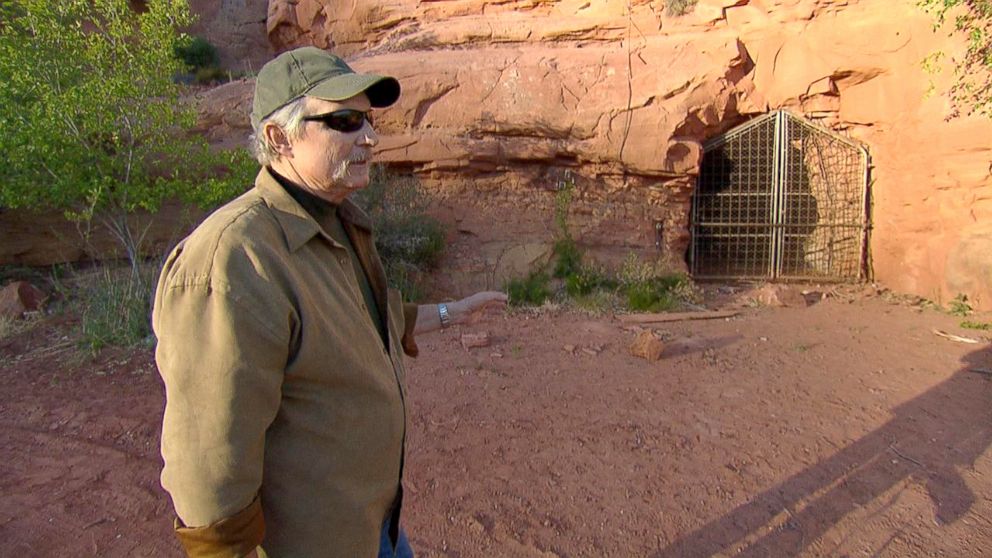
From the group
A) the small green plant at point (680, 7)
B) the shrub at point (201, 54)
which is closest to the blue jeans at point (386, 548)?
the small green plant at point (680, 7)

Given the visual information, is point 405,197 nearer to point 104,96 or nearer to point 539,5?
point 104,96

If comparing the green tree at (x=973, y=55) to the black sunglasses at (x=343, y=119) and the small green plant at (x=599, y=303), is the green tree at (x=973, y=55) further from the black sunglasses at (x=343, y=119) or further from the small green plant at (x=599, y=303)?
the black sunglasses at (x=343, y=119)

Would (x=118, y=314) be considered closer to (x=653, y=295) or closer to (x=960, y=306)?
(x=653, y=295)

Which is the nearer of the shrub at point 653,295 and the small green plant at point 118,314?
the small green plant at point 118,314

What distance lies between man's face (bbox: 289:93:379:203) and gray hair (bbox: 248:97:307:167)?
0.01m

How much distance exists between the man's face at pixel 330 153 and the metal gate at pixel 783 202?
8.54 m

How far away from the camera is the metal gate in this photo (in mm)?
8992

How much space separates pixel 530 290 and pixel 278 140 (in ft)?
21.9

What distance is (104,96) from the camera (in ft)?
18.8

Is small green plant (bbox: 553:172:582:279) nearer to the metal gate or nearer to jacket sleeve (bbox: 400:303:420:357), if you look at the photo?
the metal gate

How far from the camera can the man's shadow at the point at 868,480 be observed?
2.93 metres

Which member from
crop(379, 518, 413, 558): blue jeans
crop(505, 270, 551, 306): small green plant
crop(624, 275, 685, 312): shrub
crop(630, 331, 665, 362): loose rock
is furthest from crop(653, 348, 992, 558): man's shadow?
crop(505, 270, 551, 306): small green plant

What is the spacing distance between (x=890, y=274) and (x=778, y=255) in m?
1.45

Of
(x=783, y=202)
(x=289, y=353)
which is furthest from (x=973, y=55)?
(x=289, y=353)
